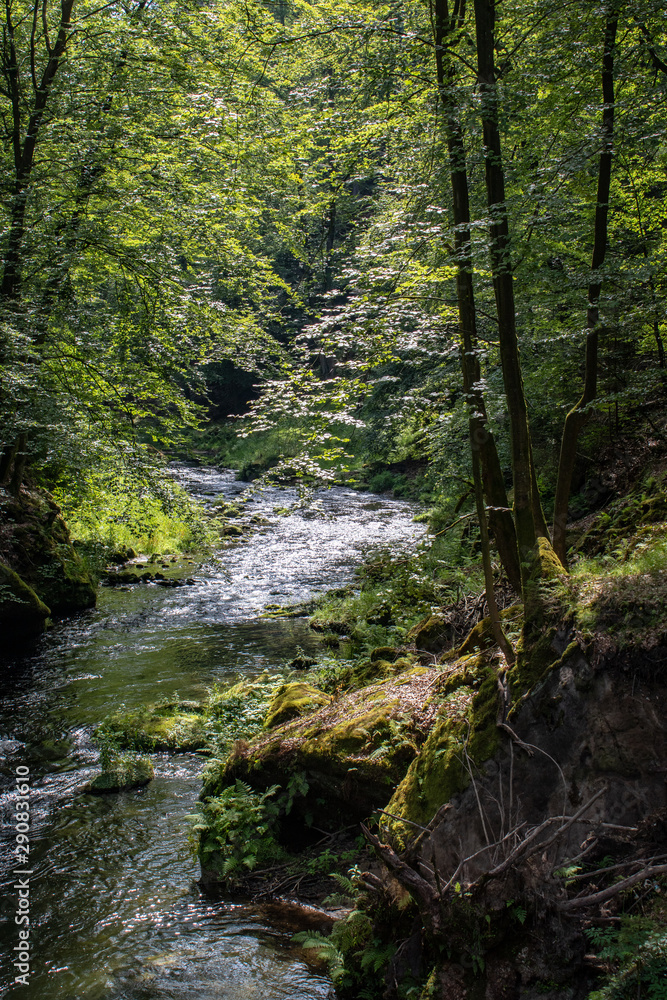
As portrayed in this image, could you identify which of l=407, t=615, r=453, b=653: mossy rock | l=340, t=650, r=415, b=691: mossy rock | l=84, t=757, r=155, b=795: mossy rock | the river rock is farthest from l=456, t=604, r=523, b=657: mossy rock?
the river rock

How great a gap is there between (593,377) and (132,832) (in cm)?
600

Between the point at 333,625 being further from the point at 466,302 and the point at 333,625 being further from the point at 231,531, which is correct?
the point at 231,531

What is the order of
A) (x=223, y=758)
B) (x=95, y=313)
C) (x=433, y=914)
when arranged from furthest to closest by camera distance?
(x=95, y=313), (x=223, y=758), (x=433, y=914)

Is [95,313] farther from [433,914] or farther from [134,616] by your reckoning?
[433,914]

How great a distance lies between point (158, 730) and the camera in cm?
746

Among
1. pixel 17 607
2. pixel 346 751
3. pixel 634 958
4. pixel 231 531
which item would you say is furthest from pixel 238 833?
pixel 231 531

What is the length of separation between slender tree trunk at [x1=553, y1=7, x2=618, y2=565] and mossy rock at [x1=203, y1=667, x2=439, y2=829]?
6.30 ft

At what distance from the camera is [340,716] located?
5555 millimetres

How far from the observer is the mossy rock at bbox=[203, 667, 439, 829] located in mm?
4750

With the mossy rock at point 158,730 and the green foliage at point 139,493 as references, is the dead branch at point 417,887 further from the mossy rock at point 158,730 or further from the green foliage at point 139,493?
Result: the green foliage at point 139,493

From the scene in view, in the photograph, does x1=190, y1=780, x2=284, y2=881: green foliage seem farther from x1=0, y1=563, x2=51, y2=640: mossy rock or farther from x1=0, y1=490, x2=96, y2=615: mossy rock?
x1=0, y1=490, x2=96, y2=615: mossy rock

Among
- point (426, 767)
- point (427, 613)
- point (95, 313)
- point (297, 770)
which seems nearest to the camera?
point (426, 767)

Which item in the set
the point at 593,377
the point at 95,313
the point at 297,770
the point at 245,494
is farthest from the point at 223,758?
the point at 95,313

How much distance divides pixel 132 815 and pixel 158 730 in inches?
58.7
